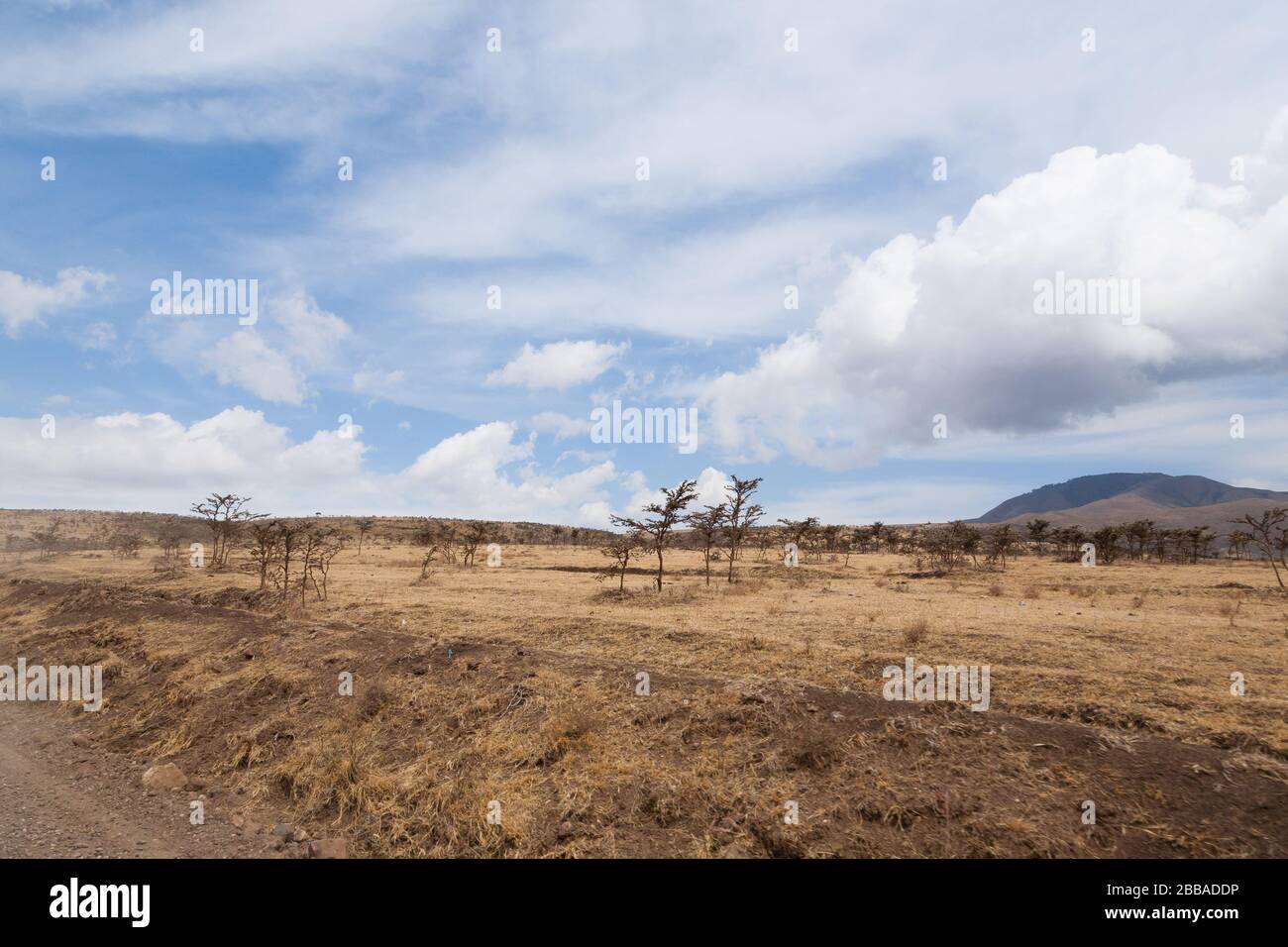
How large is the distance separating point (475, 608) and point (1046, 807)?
2009 centimetres

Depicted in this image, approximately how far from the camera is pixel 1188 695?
10609 mm

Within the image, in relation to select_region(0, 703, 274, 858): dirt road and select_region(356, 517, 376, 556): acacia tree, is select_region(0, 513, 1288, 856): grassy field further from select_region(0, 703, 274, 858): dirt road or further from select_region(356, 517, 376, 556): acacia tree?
select_region(356, 517, 376, 556): acacia tree

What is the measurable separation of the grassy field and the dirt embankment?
43mm

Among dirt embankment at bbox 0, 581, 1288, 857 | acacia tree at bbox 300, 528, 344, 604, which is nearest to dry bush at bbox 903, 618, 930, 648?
dirt embankment at bbox 0, 581, 1288, 857

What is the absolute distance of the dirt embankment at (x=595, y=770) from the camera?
24.9 ft

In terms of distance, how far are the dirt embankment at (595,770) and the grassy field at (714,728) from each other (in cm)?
4

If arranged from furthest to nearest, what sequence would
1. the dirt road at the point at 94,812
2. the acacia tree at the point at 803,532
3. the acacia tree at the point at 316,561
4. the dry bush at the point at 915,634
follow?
the acacia tree at the point at 803,532
the acacia tree at the point at 316,561
the dry bush at the point at 915,634
the dirt road at the point at 94,812

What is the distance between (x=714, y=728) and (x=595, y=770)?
7.57ft

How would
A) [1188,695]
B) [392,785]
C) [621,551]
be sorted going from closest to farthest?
[392,785] < [1188,695] < [621,551]

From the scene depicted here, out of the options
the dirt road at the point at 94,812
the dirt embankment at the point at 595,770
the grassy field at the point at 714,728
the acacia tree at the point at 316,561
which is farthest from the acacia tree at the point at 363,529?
the dirt embankment at the point at 595,770

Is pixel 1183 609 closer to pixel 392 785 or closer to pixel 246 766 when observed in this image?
pixel 392 785

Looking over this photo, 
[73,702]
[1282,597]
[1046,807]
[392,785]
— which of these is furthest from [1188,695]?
[1282,597]

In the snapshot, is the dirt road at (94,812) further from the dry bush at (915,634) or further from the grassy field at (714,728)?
the dry bush at (915,634)

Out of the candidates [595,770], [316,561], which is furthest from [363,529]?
[595,770]
